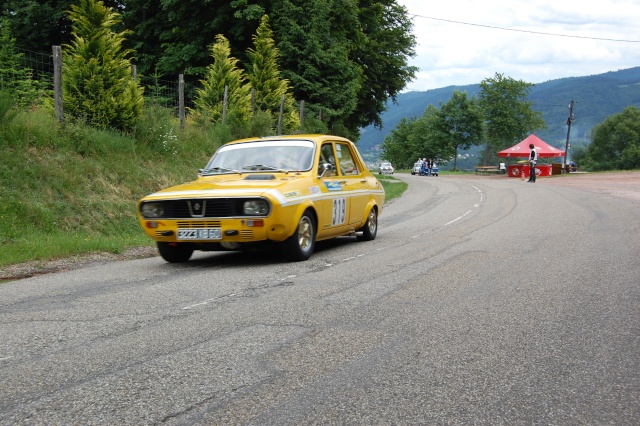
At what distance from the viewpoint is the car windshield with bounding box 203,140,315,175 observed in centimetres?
1027

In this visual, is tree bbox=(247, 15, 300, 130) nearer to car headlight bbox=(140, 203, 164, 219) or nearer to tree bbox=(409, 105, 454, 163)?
car headlight bbox=(140, 203, 164, 219)

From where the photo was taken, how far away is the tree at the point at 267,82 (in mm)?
27469

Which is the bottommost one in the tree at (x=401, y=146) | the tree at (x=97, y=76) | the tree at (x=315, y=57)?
the tree at (x=401, y=146)

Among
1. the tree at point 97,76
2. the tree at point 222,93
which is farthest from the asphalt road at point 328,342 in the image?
the tree at point 222,93

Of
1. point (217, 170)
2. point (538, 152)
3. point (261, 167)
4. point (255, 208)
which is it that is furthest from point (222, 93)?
point (538, 152)

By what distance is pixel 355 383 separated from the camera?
400 cm

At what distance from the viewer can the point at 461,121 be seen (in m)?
115

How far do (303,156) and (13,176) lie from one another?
533 centimetres

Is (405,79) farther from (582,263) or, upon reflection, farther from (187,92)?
(582,263)

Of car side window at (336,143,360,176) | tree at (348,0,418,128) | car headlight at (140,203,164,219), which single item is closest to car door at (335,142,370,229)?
car side window at (336,143,360,176)

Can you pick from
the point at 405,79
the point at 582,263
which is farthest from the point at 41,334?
the point at 405,79

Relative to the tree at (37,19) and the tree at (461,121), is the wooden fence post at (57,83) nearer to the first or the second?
the tree at (37,19)

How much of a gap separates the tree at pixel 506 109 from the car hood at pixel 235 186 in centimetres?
11520

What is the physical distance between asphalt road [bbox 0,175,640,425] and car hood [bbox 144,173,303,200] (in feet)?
3.05
